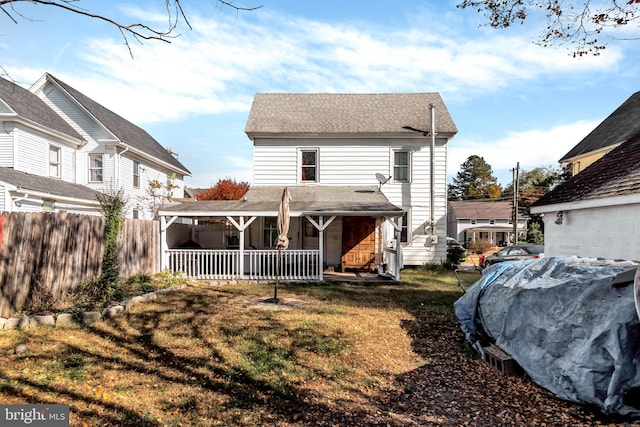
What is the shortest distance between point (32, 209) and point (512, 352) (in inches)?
632

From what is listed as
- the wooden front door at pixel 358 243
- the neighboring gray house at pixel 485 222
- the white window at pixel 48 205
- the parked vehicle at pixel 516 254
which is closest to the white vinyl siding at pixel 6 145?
the white window at pixel 48 205

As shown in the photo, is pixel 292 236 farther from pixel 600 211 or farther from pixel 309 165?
pixel 600 211

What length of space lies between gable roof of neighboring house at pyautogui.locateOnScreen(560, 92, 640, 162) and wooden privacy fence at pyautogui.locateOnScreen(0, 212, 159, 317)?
21171 millimetres

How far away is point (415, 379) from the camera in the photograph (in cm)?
469

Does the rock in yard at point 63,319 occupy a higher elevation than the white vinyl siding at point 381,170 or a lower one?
lower

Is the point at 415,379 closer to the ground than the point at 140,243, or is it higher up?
closer to the ground

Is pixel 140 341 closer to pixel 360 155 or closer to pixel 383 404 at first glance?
pixel 383 404

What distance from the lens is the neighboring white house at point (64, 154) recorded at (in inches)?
554

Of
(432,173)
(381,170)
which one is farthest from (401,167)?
(432,173)

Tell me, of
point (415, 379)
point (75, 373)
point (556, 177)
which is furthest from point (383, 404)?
point (556, 177)

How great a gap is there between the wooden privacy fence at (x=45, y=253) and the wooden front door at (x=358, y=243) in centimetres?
849

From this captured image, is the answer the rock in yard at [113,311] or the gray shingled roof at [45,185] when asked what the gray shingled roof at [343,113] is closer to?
the gray shingled roof at [45,185]

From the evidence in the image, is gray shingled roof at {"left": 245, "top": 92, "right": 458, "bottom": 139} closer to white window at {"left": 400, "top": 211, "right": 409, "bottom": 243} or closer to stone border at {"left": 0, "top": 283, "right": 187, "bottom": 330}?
white window at {"left": 400, "top": 211, "right": 409, "bottom": 243}

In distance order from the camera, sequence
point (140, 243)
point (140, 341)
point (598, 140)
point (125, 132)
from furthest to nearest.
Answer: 1. point (125, 132)
2. point (598, 140)
3. point (140, 243)
4. point (140, 341)
